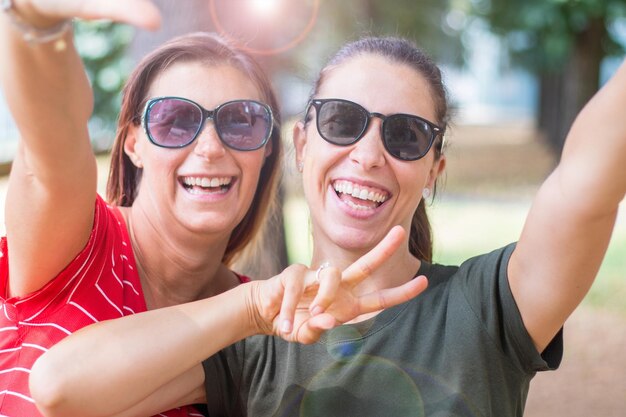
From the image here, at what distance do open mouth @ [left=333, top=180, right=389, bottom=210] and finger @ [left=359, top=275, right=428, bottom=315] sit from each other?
1.90 feet

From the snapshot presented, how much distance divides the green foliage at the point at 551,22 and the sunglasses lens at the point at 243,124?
43.4 ft

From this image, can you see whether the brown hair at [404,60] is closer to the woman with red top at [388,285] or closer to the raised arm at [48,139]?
the woman with red top at [388,285]

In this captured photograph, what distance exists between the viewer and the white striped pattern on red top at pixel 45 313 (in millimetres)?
2633

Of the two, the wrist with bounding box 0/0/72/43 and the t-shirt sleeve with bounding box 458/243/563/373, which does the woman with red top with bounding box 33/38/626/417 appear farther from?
the wrist with bounding box 0/0/72/43

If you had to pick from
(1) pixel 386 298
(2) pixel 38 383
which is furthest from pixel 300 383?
(2) pixel 38 383

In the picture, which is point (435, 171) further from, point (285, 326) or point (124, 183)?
point (124, 183)

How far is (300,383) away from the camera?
2756 mm

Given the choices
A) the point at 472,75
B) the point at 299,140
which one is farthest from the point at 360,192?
the point at 472,75

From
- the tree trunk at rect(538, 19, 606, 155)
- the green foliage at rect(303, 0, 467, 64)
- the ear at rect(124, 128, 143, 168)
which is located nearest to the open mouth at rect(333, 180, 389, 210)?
the ear at rect(124, 128, 143, 168)

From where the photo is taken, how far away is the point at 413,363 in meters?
2.60

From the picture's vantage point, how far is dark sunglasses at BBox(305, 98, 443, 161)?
9.33 ft

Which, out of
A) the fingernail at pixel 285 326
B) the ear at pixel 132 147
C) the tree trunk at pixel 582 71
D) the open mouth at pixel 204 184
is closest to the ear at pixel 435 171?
the open mouth at pixel 204 184

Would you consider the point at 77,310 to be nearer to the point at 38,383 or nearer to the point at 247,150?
the point at 38,383

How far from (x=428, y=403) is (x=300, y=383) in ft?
1.42
